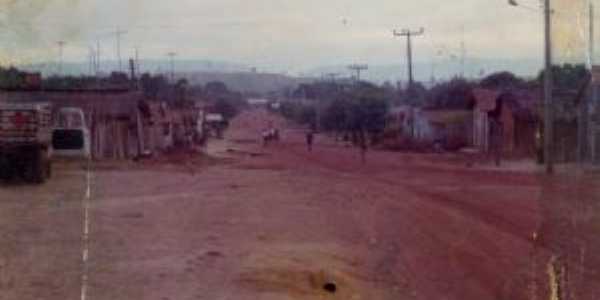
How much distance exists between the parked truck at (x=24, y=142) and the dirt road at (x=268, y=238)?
0.80m

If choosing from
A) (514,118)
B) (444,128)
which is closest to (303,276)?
(514,118)

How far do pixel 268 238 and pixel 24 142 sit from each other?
13.0m

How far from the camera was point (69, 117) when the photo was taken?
151 ft

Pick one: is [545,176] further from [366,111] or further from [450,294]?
[366,111]

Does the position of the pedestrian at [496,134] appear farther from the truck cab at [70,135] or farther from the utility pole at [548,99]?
the truck cab at [70,135]

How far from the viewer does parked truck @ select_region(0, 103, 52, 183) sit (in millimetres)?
33844

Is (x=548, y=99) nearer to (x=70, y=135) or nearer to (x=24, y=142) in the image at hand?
(x=70, y=135)

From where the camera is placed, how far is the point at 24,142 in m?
34.5

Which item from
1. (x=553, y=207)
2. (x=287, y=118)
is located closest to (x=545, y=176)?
(x=553, y=207)

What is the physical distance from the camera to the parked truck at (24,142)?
33844mm

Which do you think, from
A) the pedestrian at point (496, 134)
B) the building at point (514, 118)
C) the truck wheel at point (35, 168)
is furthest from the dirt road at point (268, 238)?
the pedestrian at point (496, 134)

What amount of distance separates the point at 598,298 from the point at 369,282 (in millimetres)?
3401

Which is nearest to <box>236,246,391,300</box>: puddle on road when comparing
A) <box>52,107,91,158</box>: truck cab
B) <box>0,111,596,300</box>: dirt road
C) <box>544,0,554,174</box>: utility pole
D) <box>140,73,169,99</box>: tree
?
<box>0,111,596,300</box>: dirt road

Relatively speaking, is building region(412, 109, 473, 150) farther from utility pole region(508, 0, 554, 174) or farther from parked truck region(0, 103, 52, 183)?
parked truck region(0, 103, 52, 183)
